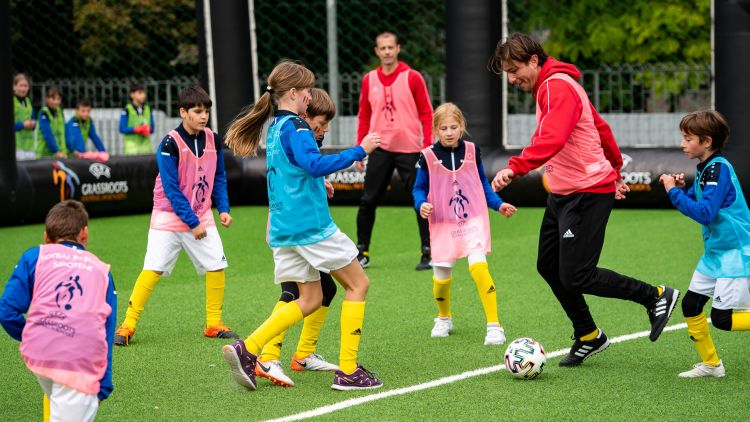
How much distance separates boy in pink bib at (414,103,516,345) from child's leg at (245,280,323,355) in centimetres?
138

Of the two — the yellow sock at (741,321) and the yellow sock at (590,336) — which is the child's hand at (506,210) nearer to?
the yellow sock at (590,336)

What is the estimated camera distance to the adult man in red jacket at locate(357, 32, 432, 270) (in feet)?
34.8

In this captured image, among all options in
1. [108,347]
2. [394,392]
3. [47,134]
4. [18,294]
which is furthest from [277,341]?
[47,134]

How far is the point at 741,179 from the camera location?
12.8m

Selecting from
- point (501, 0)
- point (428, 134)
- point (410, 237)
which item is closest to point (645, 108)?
point (501, 0)

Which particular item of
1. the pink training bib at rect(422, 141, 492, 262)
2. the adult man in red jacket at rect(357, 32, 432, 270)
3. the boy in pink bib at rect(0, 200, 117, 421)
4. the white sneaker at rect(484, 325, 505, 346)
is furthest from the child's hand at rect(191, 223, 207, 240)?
the adult man in red jacket at rect(357, 32, 432, 270)

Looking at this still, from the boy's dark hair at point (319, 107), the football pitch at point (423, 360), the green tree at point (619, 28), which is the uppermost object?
the green tree at point (619, 28)

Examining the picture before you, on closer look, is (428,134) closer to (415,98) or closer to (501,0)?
(415,98)

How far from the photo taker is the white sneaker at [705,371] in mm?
6094

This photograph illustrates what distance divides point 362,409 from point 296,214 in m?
1.10

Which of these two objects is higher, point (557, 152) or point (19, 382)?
point (557, 152)

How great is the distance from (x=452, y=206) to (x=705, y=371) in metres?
2.22

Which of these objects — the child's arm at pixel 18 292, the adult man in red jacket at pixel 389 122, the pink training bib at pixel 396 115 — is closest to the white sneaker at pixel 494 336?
the adult man in red jacket at pixel 389 122

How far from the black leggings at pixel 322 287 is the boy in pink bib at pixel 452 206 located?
1.03 metres
